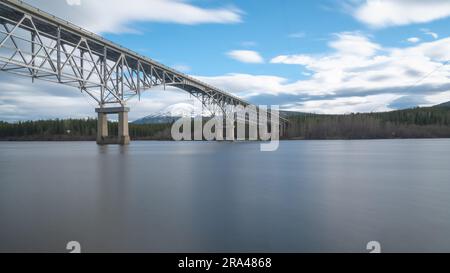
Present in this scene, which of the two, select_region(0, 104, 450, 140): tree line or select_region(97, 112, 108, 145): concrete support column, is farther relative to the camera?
select_region(0, 104, 450, 140): tree line

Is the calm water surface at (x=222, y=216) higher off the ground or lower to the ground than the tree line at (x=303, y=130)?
lower

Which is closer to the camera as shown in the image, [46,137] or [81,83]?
[81,83]

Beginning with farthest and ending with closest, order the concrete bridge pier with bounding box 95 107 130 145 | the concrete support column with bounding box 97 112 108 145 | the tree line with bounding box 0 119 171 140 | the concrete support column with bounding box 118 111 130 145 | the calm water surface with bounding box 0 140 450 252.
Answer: the tree line with bounding box 0 119 171 140, the concrete support column with bounding box 97 112 108 145, the concrete support column with bounding box 118 111 130 145, the concrete bridge pier with bounding box 95 107 130 145, the calm water surface with bounding box 0 140 450 252

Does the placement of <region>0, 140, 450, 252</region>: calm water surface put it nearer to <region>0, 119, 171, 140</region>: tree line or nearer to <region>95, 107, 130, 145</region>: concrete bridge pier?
<region>95, 107, 130, 145</region>: concrete bridge pier

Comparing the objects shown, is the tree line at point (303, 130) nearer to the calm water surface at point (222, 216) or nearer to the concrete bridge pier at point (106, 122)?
the concrete bridge pier at point (106, 122)

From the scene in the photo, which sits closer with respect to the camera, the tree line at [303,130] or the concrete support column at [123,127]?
the concrete support column at [123,127]

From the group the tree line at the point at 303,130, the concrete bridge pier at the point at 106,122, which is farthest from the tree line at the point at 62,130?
the concrete bridge pier at the point at 106,122

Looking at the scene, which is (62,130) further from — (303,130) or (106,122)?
(303,130)

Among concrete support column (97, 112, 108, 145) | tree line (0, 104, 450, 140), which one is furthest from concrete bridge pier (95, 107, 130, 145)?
tree line (0, 104, 450, 140)

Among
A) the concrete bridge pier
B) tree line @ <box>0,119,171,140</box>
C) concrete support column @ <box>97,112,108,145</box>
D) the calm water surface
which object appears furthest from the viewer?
tree line @ <box>0,119,171,140</box>

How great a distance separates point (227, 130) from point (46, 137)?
63.2 meters
